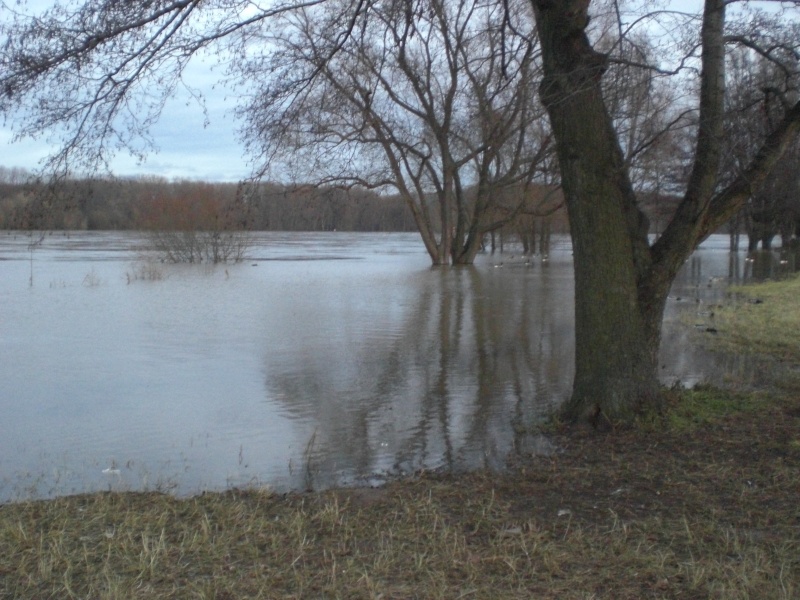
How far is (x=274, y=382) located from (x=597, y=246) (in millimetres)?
4882

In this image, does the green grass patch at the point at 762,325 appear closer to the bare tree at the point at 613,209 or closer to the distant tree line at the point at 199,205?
the bare tree at the point at 613,209

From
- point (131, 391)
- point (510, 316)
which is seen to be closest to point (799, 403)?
point (131, 391)

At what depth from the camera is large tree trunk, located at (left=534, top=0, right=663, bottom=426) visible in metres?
7.29

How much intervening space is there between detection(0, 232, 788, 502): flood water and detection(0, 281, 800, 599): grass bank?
3.28 ft

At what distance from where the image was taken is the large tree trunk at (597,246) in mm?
7285

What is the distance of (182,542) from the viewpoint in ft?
15.3

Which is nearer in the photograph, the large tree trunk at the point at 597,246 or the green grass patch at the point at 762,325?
the large tree trunk at the point at 597,246

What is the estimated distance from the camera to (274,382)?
35.1 ft

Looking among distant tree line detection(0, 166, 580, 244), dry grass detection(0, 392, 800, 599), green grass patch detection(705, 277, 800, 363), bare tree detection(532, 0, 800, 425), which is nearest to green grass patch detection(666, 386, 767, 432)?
bare tree detection(532, 0, 800, 425)

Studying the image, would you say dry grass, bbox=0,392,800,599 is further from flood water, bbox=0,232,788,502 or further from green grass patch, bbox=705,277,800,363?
green grass patch, bbox=705,277,800,363

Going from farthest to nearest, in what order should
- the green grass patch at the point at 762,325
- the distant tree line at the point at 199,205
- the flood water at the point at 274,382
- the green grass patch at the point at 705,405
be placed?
1. the green grass patch at the point at 762,325
2. the distant tree line at the point at 199,205
3. the green grass patch at the point at 705,405
4. the flood water at the point at 274,382

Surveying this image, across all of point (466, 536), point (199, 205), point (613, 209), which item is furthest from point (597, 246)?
point (199, 205)

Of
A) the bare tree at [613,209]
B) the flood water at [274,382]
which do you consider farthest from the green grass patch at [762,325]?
the bare tree at [613,209]

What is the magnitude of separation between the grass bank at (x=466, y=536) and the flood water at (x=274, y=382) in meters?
1.00
